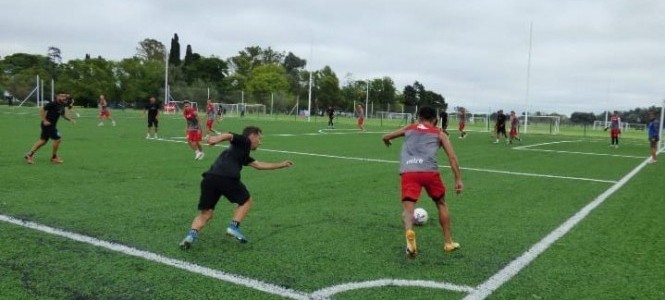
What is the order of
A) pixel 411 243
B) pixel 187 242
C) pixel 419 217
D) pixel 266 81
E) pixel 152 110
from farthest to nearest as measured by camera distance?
pixel 266 81 → pixel 152 110 → pixel 419 217 → pixel 187 242 → pixel 411 243

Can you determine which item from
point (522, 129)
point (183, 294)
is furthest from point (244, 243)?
point (522, 129)

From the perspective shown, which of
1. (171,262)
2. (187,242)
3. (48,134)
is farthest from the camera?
(48,134)

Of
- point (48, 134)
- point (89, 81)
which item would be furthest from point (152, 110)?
point (89, 81)

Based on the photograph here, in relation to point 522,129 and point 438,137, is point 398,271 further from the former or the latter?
point 522,129

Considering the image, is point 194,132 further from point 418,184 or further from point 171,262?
point 418,184

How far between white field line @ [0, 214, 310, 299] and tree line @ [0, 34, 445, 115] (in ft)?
225

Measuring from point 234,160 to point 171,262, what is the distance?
4.11 feet

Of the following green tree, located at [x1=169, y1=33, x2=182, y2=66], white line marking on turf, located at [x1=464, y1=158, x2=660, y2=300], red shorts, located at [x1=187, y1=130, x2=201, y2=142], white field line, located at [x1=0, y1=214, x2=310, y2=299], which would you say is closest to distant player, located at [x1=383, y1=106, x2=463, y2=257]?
white line marking on turf, located at [x1=464, y1=158, x2=660, y2=300]

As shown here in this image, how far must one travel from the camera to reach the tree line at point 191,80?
85750mm

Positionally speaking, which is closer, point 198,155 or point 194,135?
point 198,155

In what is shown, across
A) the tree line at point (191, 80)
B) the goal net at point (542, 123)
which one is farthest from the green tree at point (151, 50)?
the goal net at point (542, 123)

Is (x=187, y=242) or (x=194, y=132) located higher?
(x=194, y=132)

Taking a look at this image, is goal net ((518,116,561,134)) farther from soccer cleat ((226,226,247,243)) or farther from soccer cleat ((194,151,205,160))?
Result: soccer cleat ((226,226,247,243))

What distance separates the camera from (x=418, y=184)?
597 cm
